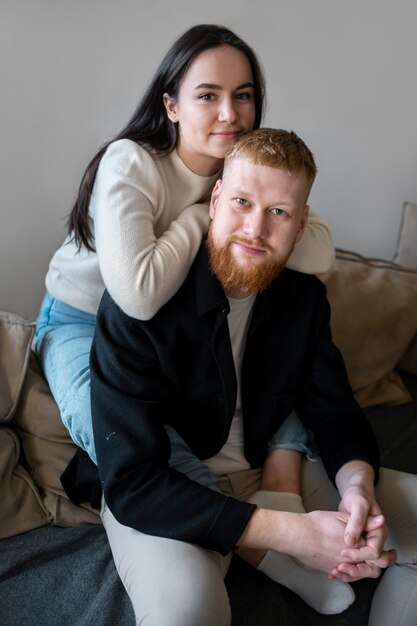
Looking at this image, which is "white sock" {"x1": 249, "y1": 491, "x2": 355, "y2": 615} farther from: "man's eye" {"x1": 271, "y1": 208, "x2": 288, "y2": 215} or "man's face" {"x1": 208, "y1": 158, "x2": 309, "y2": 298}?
"man's eye" {"x1": 271, "y1": 208, "x2": 288, "y2": 215}

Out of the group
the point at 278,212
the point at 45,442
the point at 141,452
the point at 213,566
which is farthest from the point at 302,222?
the point at 45,442

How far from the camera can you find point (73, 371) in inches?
61.8

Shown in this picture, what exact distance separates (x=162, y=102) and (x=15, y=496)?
0.98 metres

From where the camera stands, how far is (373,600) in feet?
4.79

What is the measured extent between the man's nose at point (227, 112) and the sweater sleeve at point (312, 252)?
0.31 metres

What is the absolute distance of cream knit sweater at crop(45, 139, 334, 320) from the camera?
52.1 inches

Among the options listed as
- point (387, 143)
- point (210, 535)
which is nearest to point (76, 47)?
point (387, 143)

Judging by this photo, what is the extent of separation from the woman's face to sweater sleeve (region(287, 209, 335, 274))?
273 mm

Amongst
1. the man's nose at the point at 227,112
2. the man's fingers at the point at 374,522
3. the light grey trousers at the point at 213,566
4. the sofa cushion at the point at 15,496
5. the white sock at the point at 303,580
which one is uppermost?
the man's nose at the point at 227,112

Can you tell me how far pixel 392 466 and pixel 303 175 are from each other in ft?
3.15

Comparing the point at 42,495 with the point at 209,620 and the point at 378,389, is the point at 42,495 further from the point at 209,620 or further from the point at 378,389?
the point at 378,389

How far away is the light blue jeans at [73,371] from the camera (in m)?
1.50

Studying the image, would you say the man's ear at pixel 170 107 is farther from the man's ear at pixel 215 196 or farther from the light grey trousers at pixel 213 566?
the light grey trousers at pixel 213 566

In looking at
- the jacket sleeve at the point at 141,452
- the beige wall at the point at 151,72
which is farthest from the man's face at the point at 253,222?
the beige wall at the point at 151,72
